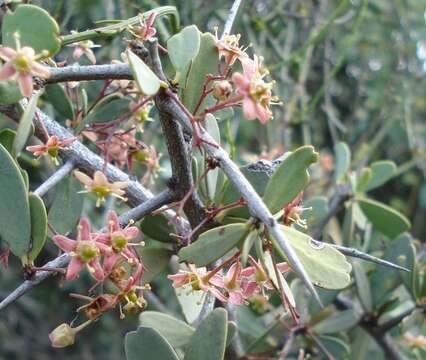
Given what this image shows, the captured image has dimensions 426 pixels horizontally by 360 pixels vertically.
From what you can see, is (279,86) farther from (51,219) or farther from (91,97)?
(51,219)

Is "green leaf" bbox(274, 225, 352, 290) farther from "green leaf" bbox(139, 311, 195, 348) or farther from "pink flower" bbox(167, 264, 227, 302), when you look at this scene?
"green leaf" bbox(139, 311, 195, 348)

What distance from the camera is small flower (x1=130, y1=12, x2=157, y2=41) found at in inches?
30.3

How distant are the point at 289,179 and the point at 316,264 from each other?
86mm

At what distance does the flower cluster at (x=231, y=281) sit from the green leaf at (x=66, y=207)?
0.65 ft

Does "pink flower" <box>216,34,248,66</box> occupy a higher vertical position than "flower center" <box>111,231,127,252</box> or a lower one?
higher

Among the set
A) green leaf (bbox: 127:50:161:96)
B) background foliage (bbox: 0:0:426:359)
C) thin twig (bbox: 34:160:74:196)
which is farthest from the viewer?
background foliage (bbox: 0:0:426:359)

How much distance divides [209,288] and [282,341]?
26.2 inches

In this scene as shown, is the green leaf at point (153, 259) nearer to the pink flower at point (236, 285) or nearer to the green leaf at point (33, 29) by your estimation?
the pink flower at point (236, 285)

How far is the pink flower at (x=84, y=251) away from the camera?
0.75m

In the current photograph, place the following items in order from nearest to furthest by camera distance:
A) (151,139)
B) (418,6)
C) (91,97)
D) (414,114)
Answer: (91,97) < (151,139) < (418,6) < (414,114)

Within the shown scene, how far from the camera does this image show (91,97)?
1632mm

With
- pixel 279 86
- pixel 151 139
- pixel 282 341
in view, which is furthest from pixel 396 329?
pixel 279 86

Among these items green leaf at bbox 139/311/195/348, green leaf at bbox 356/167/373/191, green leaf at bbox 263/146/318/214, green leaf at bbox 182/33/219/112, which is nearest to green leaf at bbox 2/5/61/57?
green leaf at bbox 182/33/219/112

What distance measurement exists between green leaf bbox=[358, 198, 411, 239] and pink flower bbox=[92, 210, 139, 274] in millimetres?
723
